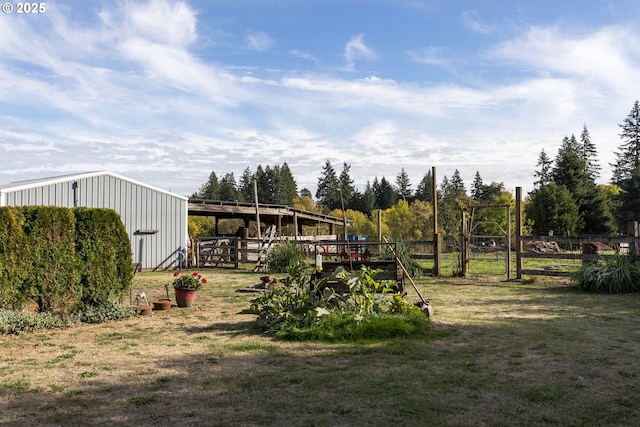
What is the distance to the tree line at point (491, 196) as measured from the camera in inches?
1475

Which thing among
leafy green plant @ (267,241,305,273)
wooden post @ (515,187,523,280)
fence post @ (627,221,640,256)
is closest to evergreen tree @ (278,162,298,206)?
leafy green plant @ (267,241,305,273)

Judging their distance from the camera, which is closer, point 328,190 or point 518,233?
point 518,233

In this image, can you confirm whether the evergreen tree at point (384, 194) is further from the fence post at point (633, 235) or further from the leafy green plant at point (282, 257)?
the fence post at point (633, 235)

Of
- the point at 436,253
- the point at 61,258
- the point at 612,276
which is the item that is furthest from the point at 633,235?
the point at 61,258

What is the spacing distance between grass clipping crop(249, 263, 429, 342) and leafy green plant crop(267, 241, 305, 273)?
30.7ft

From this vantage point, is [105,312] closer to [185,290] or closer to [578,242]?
[185,290]

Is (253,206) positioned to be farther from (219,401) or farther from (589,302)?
(219,401)

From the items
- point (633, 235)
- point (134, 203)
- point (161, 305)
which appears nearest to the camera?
point (161, 305)

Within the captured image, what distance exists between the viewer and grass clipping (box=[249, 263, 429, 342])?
22.2 feet

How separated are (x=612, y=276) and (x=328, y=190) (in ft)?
207

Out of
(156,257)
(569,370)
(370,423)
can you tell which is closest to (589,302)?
(569,370)

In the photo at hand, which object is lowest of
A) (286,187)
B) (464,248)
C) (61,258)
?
(464,248)

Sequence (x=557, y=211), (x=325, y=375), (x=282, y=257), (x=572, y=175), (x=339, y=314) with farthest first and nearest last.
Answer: (x=572, y=175) → (x=557, y=211) → (x=282, y=257) → (x=339, y=314) → (x=325, y=375)

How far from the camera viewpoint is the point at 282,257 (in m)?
17.5
